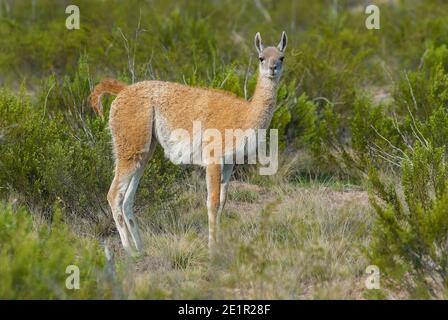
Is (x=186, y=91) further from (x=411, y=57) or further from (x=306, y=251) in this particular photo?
(x=411, y=57)

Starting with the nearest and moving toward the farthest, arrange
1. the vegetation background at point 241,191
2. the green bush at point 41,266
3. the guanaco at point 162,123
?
1. the green bush at point 41,266
2. the vegetation background at point 241,191
3. the guanaco at point 162,123

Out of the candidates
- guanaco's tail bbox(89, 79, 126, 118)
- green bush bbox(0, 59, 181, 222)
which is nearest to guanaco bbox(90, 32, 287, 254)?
guanaco's tail bbox(89, 79, 126, 118)

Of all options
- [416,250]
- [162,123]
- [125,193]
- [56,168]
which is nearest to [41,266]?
[125,193]

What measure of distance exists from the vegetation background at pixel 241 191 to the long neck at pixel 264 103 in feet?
2.99

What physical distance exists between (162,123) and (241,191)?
6.28 feet

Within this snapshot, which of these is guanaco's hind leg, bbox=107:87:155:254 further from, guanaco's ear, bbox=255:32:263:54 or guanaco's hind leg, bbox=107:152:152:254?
guanaco's ear, bbox=255:32:263:54

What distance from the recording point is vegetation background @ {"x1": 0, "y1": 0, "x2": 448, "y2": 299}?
5.74m

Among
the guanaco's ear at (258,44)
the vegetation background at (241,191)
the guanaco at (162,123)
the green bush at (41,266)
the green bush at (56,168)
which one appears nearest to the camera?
the green bush at (41,266)

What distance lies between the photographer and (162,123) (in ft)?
23.6

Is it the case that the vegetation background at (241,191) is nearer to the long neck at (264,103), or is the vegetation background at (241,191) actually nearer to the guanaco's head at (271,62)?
the long neck at (264,103)

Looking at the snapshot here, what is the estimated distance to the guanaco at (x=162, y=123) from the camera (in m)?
7.01

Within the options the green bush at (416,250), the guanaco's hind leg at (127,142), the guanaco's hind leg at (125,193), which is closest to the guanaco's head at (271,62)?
the guanaco's hind leg at (127,142)

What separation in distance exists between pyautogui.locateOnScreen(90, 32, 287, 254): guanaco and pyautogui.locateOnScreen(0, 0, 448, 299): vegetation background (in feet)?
1.17
